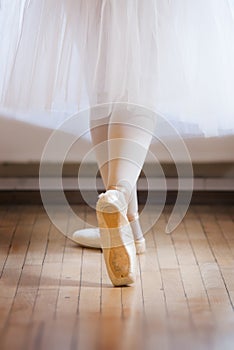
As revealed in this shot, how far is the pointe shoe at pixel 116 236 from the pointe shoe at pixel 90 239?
0.99 feet

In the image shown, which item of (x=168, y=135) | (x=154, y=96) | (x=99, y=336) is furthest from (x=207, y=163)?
(x=99, y=336)

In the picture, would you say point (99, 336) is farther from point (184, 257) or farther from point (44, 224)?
point (44, 224)

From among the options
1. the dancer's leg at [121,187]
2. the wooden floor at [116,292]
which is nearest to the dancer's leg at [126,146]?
the dancer's leg at [121,187]

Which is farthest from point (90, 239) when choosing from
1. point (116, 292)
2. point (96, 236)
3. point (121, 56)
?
point (121, 56)

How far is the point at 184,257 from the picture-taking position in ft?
6.86

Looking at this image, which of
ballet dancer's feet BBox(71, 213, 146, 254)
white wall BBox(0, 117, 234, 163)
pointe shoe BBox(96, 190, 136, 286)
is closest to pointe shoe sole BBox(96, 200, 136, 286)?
pointe shoe BBox(96, 190, 136, 286)

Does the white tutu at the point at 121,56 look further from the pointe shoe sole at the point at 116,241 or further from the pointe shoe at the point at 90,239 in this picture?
the pointe shoe at the point at 90,239

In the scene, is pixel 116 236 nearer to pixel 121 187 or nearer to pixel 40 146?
pixel 121 187

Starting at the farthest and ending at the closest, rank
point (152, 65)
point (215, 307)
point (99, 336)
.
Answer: point (152, 65) < point (215, 307) < point (99, 336)

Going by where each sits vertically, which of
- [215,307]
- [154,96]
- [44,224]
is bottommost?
[44,224]

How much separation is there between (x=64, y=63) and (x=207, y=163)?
923 millimetres

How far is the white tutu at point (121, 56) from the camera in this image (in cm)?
181

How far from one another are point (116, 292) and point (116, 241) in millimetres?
125

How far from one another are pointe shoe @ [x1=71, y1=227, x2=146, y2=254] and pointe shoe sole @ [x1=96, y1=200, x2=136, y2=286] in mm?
304
